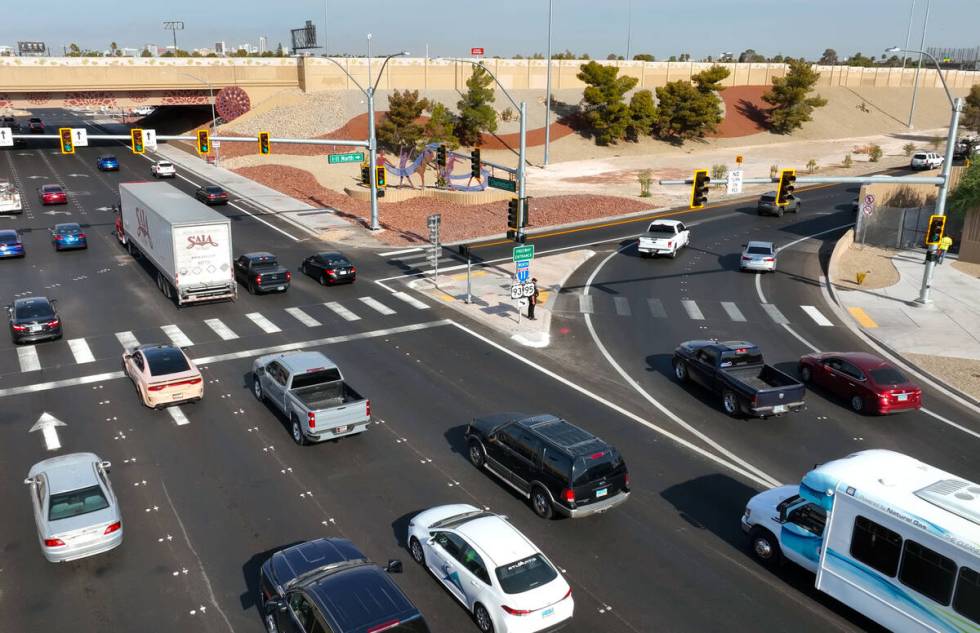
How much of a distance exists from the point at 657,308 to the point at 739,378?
36.3ft

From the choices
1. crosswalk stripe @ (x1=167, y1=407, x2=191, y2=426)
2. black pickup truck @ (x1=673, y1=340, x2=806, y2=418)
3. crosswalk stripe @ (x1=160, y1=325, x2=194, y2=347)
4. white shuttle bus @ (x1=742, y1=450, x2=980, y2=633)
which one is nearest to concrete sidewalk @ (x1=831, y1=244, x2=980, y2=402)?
black pickup truck @ (x1=673, y1=340, x2=806, y2=418)

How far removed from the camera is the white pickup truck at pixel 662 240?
41531 millimetres

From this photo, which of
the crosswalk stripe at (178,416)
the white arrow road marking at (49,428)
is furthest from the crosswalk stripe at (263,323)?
the white arrow road marking at (49,428)

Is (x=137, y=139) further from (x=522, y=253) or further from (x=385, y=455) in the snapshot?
(x=385, y=455)

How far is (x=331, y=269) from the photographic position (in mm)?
34688

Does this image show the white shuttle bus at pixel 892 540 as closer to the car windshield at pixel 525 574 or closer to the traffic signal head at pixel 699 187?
the car windshield at pixel 525 574

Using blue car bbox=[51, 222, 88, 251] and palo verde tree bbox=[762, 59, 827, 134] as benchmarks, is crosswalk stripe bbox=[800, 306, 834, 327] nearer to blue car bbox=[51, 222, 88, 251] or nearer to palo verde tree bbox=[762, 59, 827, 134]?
blue car bbox=[51, 222, 88, 251]

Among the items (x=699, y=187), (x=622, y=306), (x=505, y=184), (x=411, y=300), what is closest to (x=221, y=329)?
(x=411, y=300)

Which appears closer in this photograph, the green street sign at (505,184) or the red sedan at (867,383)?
the red sedan at (867,383)

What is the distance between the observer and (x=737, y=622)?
13133mm

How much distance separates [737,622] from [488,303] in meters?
21.2

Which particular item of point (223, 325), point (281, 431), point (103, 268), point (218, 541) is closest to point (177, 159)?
point (103, 268)

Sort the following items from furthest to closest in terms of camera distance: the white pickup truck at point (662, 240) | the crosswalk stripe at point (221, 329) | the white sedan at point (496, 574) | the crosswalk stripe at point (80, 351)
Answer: the white pickup truck at point (662, 240), the crosswalk stripe at point (221, 329), the crosswalk stripe at point (80, 351), the white sedan at point (496, 574)

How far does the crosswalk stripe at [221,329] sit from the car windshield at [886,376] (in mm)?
21655
